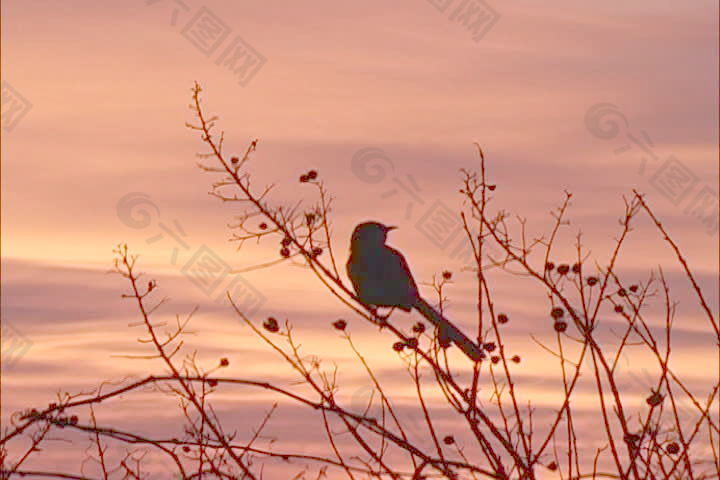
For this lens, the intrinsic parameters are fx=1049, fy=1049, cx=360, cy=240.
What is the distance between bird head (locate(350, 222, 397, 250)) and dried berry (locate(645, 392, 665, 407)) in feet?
15.4

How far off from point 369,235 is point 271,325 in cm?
410

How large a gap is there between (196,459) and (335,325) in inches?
40.4

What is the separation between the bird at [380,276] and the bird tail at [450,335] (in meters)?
0.01

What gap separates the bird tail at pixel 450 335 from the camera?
207 inches

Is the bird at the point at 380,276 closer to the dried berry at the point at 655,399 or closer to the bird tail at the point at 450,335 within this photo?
the bird tail at the point at 450,335

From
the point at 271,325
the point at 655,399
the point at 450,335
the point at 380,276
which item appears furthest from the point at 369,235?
the point at 655,399

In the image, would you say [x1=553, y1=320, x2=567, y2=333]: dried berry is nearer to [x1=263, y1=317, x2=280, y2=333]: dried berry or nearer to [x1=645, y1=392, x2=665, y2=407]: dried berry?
[x1=645, y1=392, x2=665, y2=407]: dried berry

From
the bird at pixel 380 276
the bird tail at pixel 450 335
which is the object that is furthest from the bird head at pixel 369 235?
the bird tail at pixel 450 335

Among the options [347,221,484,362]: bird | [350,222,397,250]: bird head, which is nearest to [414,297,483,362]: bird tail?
[347,221,484,362]: bird

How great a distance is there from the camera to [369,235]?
30.6 feet

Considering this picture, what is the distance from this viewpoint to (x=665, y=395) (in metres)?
4.84

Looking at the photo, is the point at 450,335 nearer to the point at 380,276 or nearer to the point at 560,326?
the point at 560,326

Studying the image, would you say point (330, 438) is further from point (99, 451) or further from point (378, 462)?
point (99, 451)

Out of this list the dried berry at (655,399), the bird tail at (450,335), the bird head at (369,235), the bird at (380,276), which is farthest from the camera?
the bird head at (369,235)
